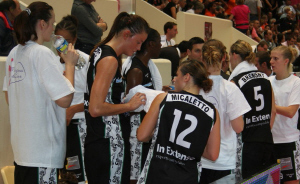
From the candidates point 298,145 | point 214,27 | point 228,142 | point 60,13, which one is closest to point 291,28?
point 214,27

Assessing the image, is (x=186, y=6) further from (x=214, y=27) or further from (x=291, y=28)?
(x=291, y=28)

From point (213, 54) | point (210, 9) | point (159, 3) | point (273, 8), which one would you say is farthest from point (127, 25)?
point (273, 8)

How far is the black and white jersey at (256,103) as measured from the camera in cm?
357

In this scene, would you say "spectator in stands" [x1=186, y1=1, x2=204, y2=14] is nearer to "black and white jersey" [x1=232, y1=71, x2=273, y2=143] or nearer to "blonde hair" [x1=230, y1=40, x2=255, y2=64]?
"blonde hair" [x1=230, y1=40, x2=255, y2=64]

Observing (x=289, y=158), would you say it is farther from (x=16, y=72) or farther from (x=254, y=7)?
(x=254, y=7)

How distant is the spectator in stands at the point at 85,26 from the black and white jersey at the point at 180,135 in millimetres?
3213

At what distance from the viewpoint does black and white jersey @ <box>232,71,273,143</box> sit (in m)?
3.57

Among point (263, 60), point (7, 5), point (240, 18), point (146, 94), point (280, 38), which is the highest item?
point (240, 18)

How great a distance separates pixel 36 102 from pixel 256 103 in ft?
6.41

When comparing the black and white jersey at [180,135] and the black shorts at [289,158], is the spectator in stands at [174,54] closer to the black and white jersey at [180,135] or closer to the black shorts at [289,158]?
the black shorts at [289,158]

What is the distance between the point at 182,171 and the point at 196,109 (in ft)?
1.23

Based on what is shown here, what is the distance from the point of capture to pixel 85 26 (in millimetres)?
5566

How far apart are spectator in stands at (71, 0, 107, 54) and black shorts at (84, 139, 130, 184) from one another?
296 cm

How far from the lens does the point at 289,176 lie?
4363 millimetres
